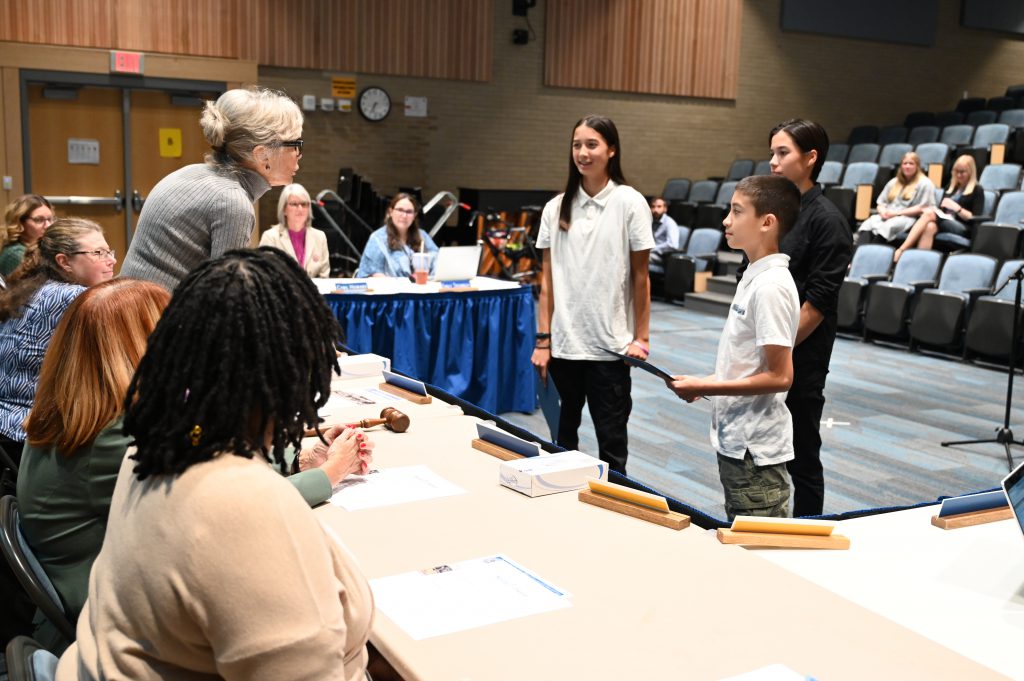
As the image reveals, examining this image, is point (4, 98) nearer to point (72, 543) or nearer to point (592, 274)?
point (592, 274)

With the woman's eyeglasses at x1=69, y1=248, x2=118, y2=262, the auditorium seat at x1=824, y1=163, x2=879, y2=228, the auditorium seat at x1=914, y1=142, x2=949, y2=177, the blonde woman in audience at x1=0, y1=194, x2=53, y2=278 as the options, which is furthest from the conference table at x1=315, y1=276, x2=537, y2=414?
the auditorium seat at x1=914, y1=142, x2=949, y2=177

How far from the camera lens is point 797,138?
2953 mm

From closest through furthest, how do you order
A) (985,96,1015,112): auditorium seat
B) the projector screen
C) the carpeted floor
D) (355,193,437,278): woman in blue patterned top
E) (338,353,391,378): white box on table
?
(338,353,391,378): white box on table < the carpeted floor < (355,193,437,278): woman in blue patterned top < (985,96,1015,112): auditorium seat < the projector screen

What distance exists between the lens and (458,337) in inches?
216

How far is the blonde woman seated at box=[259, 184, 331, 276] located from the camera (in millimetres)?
6418

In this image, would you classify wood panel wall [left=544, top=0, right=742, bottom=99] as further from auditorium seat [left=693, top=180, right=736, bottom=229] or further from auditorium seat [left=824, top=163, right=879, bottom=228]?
auditorium seat [left=824, top=163, right=879, bottom=228]

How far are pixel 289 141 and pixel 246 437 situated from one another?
1.58m

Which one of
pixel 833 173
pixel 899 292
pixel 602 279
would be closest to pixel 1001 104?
pixel 833 173

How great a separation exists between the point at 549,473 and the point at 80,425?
3.02 ft

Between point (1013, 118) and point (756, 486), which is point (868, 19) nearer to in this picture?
point (1013, 118)

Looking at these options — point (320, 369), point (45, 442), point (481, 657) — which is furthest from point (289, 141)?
point (481, 657)

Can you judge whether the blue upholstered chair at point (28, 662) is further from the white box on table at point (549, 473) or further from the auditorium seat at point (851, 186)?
the auditorium seat at point (851, 186)

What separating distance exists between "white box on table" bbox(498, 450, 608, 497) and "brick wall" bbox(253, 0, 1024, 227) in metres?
9.03

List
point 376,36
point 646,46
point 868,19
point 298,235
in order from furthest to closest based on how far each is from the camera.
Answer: point 868,19, point 646,46, point 376,36, point 298,235
